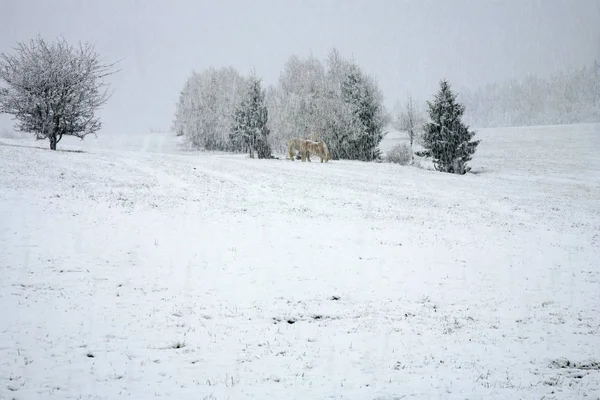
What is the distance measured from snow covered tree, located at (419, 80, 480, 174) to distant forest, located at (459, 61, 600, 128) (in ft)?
366

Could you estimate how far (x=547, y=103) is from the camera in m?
164

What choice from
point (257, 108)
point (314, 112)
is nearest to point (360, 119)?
point (314, 112)

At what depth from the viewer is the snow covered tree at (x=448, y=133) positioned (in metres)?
44.3

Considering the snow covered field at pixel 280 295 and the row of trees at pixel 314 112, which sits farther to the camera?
the row of trees at pixel 314 112

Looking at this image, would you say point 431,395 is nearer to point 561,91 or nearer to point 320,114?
point 320,114

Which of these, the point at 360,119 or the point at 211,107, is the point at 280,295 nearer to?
the point at 360,119

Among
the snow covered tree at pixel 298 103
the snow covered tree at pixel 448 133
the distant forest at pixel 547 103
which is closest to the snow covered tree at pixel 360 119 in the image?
the snow covered tree at pixel 298 103

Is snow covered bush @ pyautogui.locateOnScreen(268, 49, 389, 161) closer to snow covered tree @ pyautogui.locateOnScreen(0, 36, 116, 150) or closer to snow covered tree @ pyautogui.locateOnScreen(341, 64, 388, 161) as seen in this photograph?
snow covered tree @ pyautogui.locateOnScreen(341, 64, 388, 161)

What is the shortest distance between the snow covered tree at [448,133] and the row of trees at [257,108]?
0.33 feet

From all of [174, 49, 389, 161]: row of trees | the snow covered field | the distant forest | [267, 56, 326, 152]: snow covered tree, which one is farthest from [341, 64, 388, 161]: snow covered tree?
the distant forest

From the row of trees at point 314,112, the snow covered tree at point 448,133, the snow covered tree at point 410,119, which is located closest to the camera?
the snow covered tree at point 448,133

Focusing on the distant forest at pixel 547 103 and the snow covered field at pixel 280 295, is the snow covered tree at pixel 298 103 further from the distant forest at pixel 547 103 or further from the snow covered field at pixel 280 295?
the distant forest at pixel 547 103

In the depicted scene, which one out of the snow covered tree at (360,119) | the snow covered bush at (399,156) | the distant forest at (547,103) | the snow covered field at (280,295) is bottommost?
the snow covered field at (280,295)

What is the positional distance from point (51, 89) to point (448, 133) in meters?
36.1
